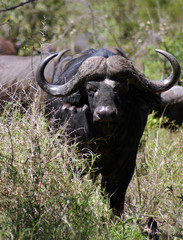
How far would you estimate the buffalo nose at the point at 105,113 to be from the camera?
11.7ft

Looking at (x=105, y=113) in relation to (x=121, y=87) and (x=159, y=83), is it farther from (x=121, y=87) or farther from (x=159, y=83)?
(x=159, y=83)

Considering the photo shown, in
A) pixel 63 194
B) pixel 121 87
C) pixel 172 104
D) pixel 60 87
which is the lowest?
pixel 172 104

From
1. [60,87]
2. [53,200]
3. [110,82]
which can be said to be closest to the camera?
[53,200]

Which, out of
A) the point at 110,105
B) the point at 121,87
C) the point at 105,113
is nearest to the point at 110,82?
the point at 121,87

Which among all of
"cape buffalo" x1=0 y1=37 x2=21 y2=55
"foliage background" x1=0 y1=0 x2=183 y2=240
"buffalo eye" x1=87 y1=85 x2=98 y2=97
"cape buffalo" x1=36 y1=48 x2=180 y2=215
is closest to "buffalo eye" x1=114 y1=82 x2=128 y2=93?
Result: "cape buffalo" x1=36 y1=48 x2=180 y2=215

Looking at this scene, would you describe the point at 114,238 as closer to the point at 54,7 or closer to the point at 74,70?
the point at 74,70

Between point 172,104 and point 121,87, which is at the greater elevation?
point 121,87

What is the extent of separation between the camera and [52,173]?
353 centimetres

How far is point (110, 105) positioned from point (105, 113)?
13 cm

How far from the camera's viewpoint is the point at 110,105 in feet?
12.1

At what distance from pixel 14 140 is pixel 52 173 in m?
0.49

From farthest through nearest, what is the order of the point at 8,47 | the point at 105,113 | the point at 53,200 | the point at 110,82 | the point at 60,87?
the point at 8,47, the point at 60,87, the point at 110,82, the point at 105,113, the point at 53,200

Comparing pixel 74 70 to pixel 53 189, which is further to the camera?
pixel 74 70

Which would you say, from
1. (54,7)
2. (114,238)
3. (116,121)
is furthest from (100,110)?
(54,7)
